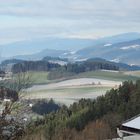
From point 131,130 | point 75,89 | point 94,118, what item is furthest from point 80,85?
point 131,130

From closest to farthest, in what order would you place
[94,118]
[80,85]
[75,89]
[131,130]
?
1. [131,130]
2. [94,118]
3. [75,89]
4. [80,85]

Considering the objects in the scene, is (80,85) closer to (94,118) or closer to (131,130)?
(94,118)

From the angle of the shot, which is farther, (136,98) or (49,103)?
(49,103)

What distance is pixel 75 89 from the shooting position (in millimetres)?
123562

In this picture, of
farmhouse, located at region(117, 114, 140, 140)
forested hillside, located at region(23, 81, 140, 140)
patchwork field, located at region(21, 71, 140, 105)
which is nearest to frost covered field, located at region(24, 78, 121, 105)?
patchwork field, located at region(21, 71, 140, 105)

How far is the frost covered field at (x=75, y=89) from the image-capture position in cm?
11148

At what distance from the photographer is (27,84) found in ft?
27.1

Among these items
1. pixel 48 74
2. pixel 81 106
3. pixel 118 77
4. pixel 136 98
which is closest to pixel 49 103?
pixel 81 106

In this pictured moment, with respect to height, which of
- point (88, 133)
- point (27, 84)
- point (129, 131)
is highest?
point (27, 84)

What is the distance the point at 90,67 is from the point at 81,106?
102064 millimetres

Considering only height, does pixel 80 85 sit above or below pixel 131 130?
above

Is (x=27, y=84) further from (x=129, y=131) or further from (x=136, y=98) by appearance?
(x=136, y=98)

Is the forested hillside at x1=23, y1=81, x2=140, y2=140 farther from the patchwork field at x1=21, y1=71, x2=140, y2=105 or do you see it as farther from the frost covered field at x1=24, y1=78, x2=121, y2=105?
the patchwork field at x1=21, y1=71, x2=140, y2=105

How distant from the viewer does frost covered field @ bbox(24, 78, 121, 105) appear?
111481 millimetres
